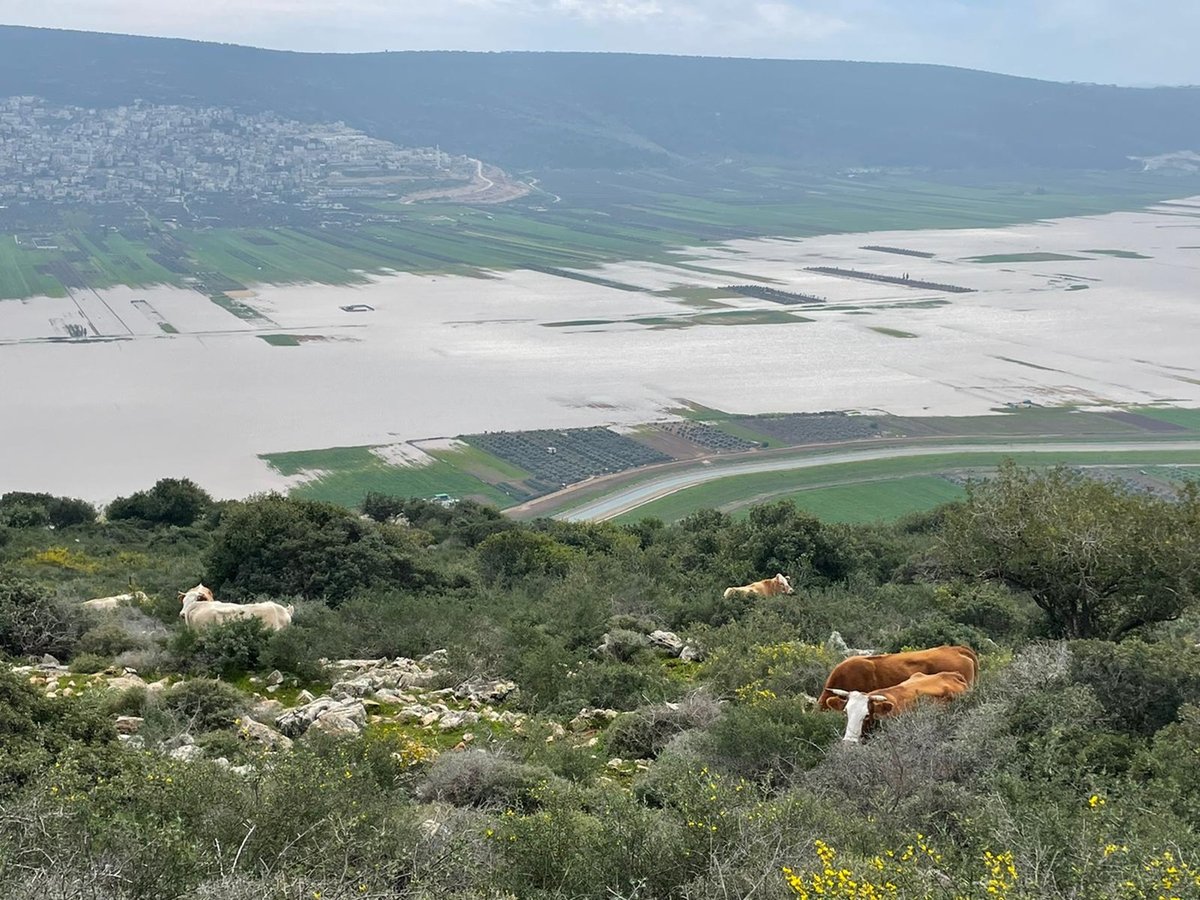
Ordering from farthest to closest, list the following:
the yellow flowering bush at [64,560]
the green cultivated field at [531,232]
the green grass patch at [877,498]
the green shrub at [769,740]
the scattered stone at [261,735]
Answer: the green cultivated field at [531,232], the green grass patch at [877,498], the yellow flowering bush at [64,560], the scattered stone at [261,735], the green shrub at [769,740]

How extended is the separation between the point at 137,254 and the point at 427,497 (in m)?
83.9

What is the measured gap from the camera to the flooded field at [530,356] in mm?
52438

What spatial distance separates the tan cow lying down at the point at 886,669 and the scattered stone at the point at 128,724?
5.77 metres

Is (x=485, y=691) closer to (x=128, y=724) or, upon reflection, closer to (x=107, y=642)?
(x=128, y=724)

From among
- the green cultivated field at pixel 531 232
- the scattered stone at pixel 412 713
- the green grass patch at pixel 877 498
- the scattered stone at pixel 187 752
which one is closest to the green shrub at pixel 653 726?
the scattered stone at pixel 412 713

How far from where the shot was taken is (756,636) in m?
13.2

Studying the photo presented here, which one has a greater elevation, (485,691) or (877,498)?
(485,691)

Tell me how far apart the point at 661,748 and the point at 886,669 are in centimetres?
Result: 209

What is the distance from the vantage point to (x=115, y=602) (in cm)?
1644

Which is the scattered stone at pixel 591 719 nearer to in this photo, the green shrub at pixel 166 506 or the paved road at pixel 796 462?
the green shrub at pixel 166 506

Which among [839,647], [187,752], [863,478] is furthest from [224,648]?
[863,478]

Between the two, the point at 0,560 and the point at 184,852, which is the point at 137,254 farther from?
the point at 184,852

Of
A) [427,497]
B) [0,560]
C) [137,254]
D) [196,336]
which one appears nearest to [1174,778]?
[0,560]

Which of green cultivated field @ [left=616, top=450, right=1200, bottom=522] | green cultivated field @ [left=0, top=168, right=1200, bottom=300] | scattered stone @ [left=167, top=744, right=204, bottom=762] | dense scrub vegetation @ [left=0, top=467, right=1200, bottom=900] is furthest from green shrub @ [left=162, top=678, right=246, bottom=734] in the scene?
green cultivated field @ [left=0, top=168, right=1200, bottom=300]
